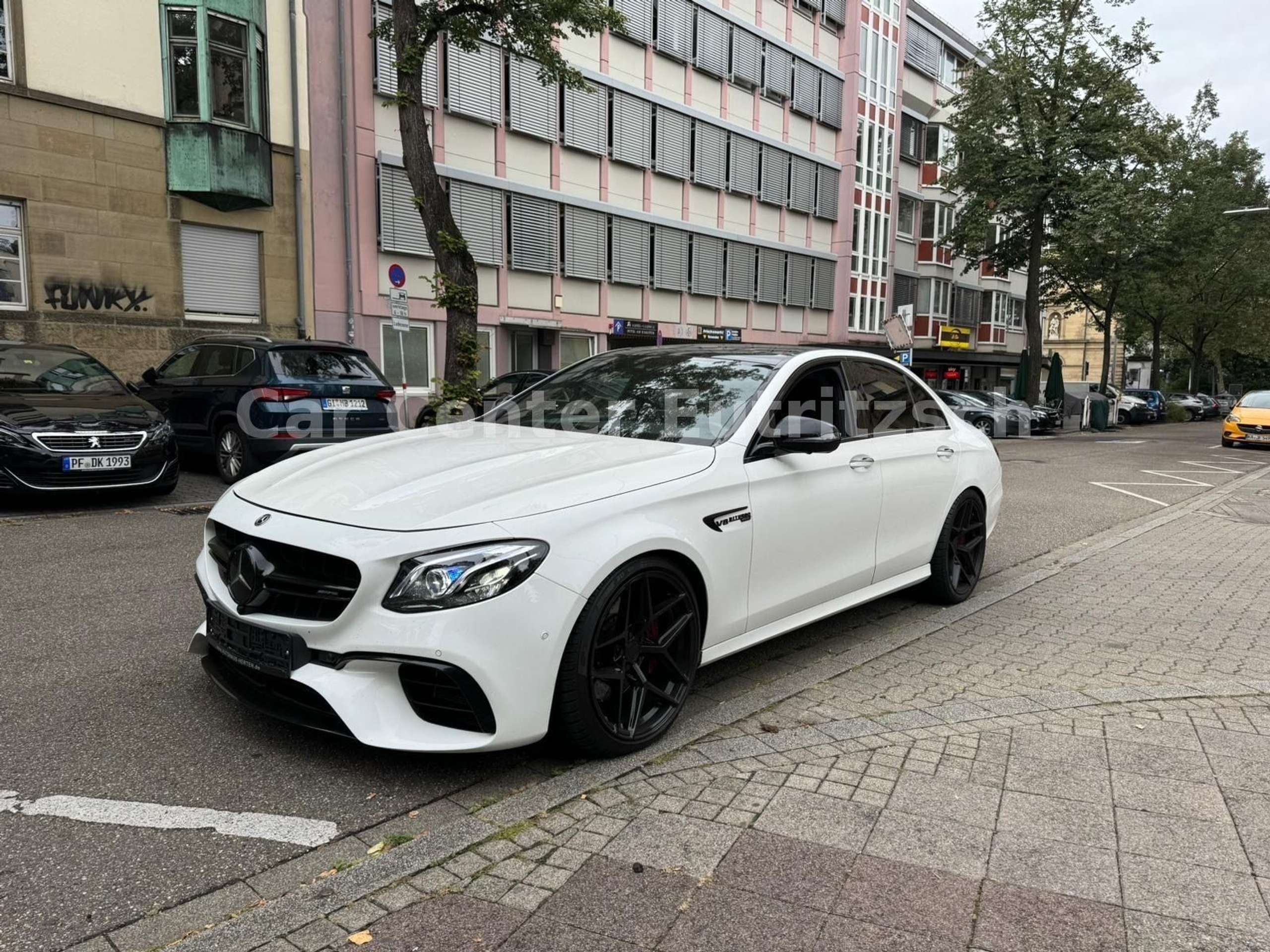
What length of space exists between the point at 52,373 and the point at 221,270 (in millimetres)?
9382

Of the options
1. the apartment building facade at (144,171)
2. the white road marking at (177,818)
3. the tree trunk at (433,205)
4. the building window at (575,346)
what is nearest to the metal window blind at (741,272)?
the building window at (575,346)

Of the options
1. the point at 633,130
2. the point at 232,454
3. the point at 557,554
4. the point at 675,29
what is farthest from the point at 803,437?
the point at 675,29

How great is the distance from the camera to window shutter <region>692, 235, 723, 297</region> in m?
27.6

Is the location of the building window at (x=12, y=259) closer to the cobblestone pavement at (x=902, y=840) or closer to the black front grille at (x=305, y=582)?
the black front grille at (x=305, y=582)

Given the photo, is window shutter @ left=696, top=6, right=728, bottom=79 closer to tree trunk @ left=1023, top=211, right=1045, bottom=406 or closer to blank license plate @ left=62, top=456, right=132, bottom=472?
tree trunk @ left=1023, top=211, right=1045, bottom=406

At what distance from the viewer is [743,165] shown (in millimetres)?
29125

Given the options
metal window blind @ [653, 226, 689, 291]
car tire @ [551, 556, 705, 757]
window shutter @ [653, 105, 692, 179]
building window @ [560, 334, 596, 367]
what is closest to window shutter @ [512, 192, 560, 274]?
building window @ [560, 334, 596, 367]

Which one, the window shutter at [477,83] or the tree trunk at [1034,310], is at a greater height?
the window shutter at [477,83]

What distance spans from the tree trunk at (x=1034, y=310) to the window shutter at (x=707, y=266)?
10.8m

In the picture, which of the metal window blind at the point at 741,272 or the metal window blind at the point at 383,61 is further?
the metal window blind at the point at 741,272

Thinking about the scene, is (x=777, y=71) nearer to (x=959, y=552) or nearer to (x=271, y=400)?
(x=271, y=400)

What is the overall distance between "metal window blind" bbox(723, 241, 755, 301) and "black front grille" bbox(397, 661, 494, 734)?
2699cm

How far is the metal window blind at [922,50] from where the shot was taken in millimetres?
37938

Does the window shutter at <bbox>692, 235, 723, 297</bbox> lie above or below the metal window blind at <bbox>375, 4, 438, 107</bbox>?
below
